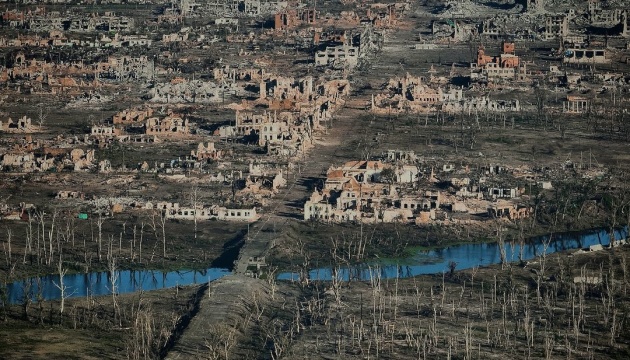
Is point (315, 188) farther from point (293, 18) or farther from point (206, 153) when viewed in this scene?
point (293, 18)

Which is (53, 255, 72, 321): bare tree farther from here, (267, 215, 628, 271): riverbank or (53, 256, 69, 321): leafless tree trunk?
(267, 215, 628, 271): riverbank

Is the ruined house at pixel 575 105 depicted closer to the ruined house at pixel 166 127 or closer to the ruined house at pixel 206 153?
the ruined house at pixel 166 127

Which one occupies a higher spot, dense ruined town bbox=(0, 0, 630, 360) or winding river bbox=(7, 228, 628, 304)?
dense ruined town bbox=(0, 0, 630, 360)

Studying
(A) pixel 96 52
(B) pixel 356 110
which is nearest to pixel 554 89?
(B) pixel 356 110

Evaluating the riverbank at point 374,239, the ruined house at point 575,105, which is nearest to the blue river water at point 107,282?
the riverbank at point 374,239

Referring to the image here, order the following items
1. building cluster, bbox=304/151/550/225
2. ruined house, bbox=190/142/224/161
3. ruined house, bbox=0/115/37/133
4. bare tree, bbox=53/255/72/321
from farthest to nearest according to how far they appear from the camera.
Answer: ruined house, bbox=0/115/37/133, ruined house, bbox=190/142/224/161, building cluster, bbox=304/151/550/225, bare tree, bbox=53/255/72/321

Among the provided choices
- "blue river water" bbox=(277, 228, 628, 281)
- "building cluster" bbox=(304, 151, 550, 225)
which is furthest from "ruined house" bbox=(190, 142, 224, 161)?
"blue river water" bbox=(277, 228, 628, 281)

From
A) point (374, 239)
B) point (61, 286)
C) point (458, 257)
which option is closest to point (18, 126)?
point (374, 239)
